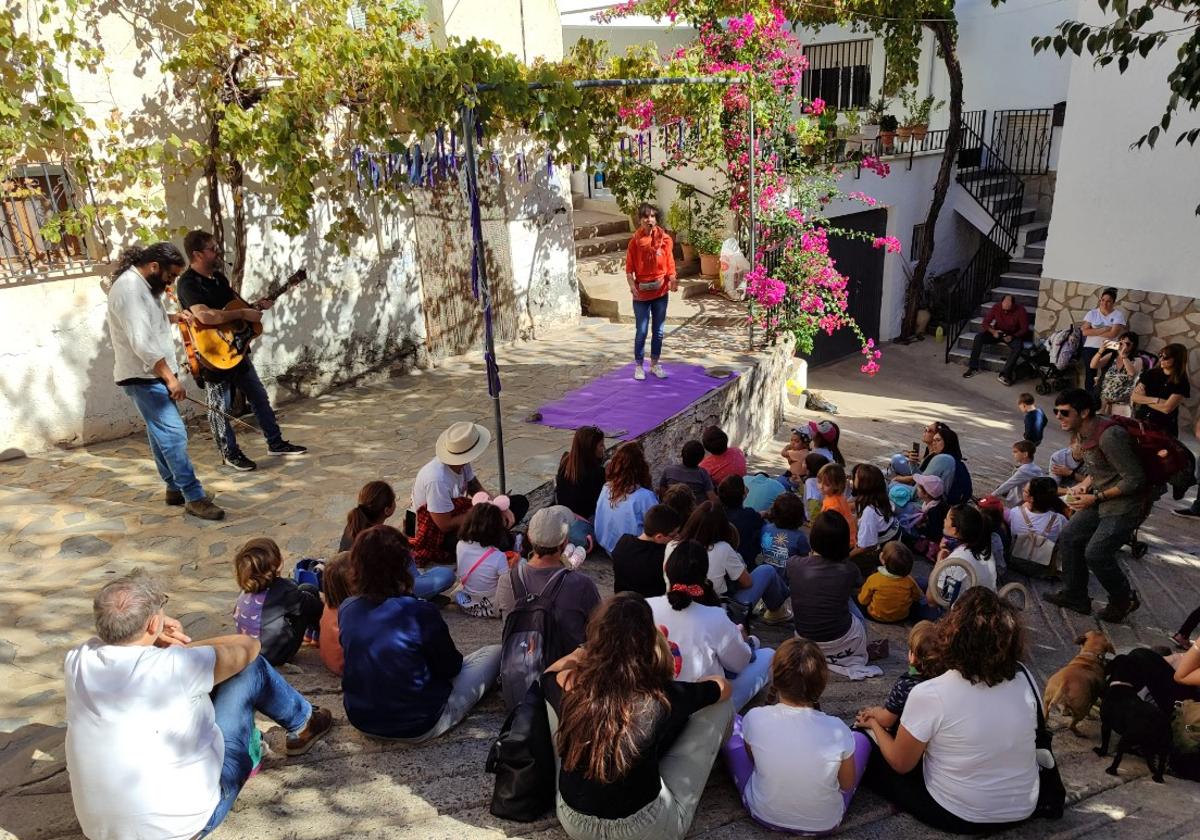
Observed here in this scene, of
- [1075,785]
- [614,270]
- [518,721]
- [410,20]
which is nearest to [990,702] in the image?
[1075,785]

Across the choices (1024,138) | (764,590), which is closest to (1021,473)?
(764,590)

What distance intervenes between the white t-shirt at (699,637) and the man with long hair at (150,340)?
11.6 feet

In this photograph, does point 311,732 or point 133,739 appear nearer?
point 133,739

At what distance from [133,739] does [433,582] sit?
217 cm

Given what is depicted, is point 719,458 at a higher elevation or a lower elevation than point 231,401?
lower

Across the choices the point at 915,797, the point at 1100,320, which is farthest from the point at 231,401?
the point at 1100,320

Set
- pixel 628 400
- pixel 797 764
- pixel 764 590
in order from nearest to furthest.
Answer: pixel 797 764
pixel 764 590
pixel 628 400

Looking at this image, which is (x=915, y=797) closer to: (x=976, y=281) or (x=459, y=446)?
(x=459, y=446)

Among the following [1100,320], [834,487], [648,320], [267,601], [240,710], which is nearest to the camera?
[240,710]

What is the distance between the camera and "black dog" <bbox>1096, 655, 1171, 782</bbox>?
3.71m

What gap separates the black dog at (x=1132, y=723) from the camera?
3715 millimetres

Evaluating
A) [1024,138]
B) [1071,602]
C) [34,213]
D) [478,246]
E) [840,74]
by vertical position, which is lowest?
[1071,602]

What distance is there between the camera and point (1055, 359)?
11703 mm

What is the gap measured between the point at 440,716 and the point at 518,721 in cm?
63
